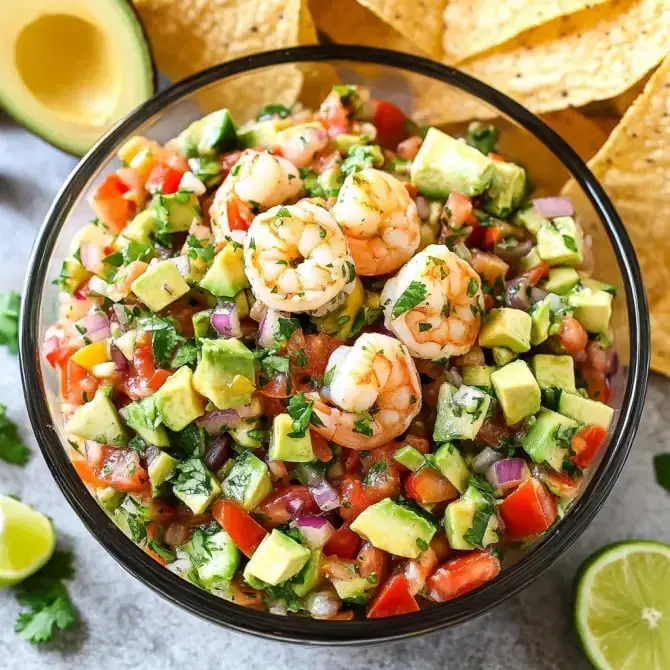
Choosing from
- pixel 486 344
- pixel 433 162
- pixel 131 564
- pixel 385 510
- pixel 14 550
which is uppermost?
pixel 433 162

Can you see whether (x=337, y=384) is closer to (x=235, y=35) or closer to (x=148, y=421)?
(x=148, y=421)

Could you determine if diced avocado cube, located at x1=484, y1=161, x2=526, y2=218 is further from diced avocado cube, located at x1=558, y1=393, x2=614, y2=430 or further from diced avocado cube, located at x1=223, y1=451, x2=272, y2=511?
diced avocado cube, located at x1=223, y1=451, x2=272, y2=511

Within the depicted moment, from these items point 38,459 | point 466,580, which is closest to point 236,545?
point 466,580

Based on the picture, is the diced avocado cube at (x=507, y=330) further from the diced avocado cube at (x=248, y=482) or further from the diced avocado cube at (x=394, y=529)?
the diced avocado cube at (x=248, y=482)

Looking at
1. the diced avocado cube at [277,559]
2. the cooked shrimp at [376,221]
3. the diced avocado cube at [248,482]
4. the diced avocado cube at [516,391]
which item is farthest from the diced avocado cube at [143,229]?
the diced avocado cube at [516,391]

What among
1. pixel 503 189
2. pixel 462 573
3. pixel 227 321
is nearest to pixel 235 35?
pixel 503 189

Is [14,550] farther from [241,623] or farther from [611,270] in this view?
[611,270]

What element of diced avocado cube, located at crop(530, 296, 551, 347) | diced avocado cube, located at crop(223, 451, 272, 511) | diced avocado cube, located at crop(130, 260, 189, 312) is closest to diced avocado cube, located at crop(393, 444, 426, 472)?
diced avocado cube, located at crop(223, 451, 272, 511)
